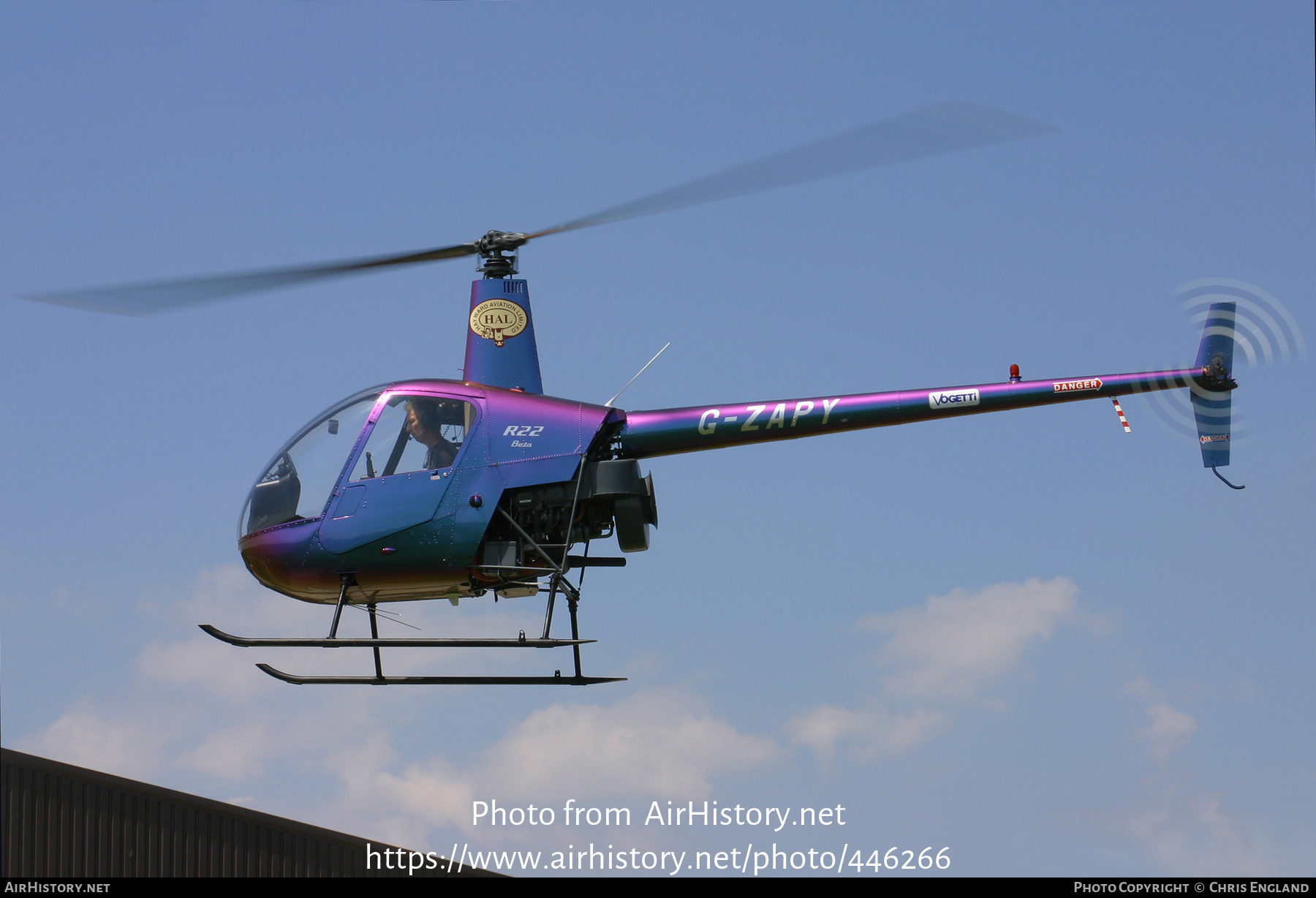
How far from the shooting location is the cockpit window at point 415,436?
1598 centimetres

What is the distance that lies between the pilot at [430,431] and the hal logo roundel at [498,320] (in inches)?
56.5

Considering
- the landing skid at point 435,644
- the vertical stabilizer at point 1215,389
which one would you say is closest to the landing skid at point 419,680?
the landing skid at point 435,644

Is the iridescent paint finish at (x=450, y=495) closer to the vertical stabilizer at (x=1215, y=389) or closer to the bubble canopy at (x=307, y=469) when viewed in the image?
the bubble canopy at (x=307, y=469)

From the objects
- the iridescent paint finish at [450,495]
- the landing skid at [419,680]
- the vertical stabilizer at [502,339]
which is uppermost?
the vertical stabilizer at [502,339]

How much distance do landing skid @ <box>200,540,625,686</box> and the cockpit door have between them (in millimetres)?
626

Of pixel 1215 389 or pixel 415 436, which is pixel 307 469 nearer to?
pixel 415 436

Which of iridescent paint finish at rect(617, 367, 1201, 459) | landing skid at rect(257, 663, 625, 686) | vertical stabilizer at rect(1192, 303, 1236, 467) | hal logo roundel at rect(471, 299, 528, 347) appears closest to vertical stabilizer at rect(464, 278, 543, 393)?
hal logo roundel at rect(471, 299, 528, 347)

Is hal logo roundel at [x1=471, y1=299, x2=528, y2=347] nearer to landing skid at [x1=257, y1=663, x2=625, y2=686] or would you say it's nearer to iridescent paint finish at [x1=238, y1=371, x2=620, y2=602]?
iridescent paint finish at [x1=238, y1=371, x2=620, y2=602]

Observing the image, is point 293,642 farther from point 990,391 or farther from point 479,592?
point 990,391

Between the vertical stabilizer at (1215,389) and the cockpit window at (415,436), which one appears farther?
the vertical stabilizer at (1215,389)

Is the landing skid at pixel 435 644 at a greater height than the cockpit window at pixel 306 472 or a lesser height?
lesser

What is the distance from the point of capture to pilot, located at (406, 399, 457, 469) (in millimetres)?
15938

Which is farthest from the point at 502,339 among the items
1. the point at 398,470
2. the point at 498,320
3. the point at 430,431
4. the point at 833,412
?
the point at 833,412
